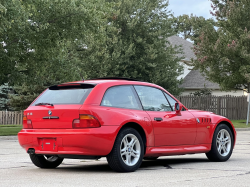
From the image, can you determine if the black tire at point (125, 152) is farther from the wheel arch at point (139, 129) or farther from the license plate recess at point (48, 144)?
the license plate recess at point (48, 144)

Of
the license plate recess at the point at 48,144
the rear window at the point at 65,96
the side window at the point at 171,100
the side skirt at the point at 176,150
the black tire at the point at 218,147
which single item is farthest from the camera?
the black tire at the point at 218,147

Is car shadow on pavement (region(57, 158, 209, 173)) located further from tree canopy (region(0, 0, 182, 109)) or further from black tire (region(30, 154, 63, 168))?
tree canopy (region(0, 0, 182, 109))

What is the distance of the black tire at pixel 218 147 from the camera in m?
10.2

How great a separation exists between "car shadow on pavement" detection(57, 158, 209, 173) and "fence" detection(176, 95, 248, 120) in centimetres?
2803

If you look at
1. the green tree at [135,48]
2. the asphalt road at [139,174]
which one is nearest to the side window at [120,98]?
the asphalt road at [139,174]

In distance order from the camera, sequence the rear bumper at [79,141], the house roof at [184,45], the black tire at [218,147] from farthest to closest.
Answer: the house roof at [184,45]
the black tire at [218,147]
the rear bumper at [79,141]

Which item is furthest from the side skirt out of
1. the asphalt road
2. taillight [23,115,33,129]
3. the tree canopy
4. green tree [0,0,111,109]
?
green tree [0,0,111,109]

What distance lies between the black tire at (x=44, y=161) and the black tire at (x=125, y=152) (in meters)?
1.46

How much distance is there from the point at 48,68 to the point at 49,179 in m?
18.2

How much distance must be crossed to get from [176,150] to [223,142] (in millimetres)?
1471

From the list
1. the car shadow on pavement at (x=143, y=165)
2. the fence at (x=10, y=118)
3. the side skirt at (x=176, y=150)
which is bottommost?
the fence at (x=10, y=118)

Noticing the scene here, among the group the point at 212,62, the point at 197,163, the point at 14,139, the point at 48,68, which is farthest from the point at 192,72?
the point at 197,163

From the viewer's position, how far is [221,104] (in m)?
39.7

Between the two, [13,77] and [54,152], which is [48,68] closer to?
[13,77]
